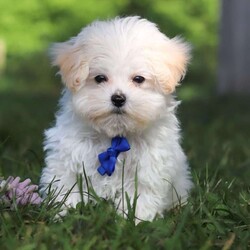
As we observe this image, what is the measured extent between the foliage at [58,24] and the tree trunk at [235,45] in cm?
828

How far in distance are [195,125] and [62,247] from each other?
5.06 metres

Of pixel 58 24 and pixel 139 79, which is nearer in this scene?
pixel 139 79

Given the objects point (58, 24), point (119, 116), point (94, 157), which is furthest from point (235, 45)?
point (58, 24)

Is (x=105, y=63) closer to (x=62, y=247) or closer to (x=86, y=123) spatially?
(x=86, y=123)

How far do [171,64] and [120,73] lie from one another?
0.33 meters

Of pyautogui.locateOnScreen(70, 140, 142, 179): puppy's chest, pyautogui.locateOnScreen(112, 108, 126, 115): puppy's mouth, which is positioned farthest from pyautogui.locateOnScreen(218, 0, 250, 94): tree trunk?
pyautogui.locateOnScreen(112, 108, 126, 115): puppy's mouth

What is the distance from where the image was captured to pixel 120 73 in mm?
4246

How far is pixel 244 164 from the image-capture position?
5941 millimetres

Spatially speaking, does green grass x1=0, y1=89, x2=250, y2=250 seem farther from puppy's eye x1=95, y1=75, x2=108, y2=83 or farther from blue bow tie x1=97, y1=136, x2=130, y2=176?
puppy's eye x1=95, y1=75, x2=108, y2=83

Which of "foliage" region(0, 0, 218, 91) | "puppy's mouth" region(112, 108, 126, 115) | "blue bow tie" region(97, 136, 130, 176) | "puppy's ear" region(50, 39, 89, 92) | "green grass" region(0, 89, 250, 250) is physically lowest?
"green grass" region(0, 89, 250, 250)

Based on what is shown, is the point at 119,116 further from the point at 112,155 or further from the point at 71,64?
the point at 71,64

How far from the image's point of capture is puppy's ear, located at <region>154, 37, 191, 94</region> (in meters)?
4.32

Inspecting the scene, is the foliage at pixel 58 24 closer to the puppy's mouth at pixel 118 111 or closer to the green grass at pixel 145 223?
the green grass at pixel 145 223

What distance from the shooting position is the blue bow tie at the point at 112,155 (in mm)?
4363
